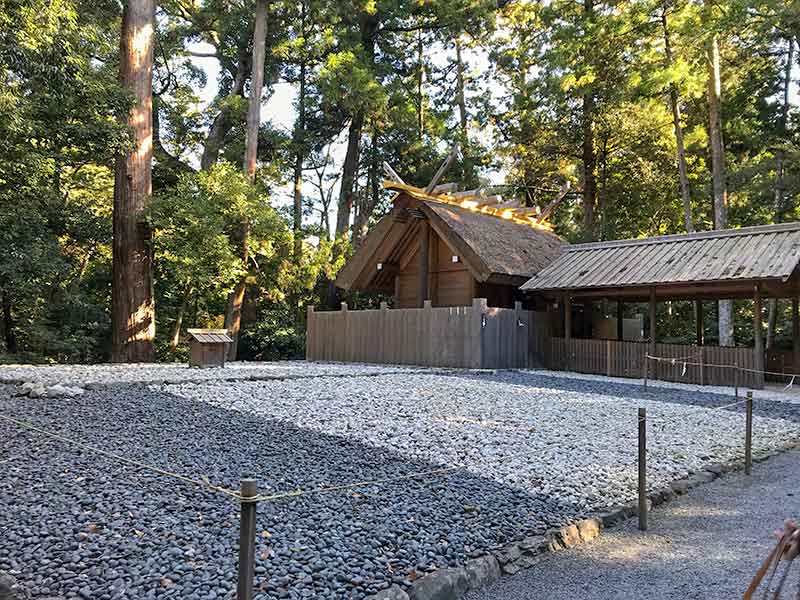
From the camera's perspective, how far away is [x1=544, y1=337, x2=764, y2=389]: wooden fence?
12.3m

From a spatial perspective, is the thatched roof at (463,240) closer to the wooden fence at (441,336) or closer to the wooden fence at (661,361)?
the wooden fence at (441,336)

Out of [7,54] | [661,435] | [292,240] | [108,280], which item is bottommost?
[661,435]

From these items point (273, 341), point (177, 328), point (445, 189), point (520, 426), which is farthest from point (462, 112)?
point (520, 426)

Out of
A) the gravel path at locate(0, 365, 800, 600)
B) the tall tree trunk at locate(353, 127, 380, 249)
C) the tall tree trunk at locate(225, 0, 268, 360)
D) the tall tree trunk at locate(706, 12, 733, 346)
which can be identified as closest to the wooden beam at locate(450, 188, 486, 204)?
the tall tree trunk at locate(225, 0, 268, 360)

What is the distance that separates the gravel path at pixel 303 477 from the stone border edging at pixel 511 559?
0.10 m

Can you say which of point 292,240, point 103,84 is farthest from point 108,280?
point 103,84

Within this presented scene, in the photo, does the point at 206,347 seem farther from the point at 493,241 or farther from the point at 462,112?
the point at 462,112

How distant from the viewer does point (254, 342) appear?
21.0 m

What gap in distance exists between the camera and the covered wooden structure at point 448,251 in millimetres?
15984

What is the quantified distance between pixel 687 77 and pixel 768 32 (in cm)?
337

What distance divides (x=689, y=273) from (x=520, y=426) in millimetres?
7961

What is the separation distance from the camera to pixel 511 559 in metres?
3.39

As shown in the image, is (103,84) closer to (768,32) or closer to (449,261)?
(449,261)

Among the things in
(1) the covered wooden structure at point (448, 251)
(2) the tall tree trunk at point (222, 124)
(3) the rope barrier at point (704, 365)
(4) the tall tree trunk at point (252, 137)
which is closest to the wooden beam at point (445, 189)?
(1) the covered wooden structure at point (448, 251)
